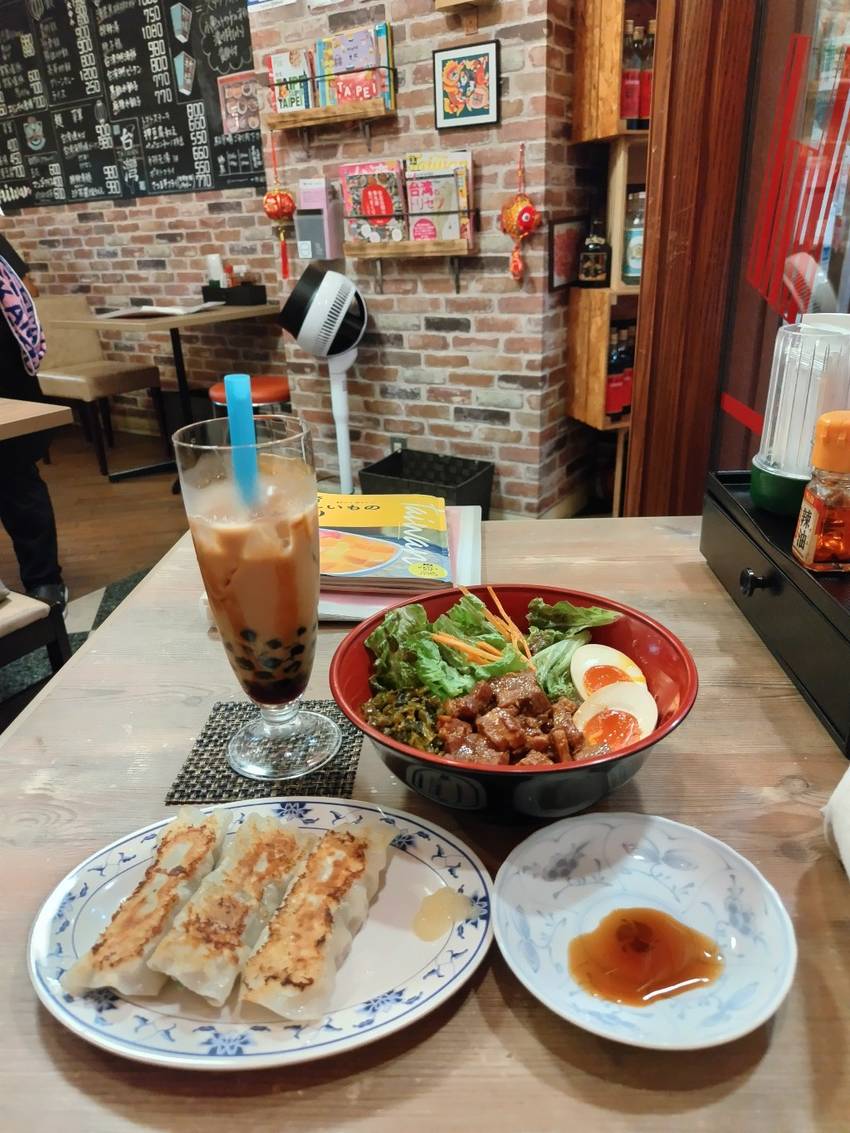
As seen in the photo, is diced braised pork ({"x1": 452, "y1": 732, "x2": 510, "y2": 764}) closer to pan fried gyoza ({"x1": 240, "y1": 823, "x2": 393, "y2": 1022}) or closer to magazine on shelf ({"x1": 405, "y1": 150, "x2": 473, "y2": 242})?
pan fried gyoza ({"x1": 240, "y1": 823, "x2": 393, "y2": 1022})

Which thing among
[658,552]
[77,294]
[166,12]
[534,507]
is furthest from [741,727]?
[77,294]

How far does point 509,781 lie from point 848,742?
1.27ft

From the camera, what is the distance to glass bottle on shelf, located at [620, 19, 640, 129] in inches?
98.0

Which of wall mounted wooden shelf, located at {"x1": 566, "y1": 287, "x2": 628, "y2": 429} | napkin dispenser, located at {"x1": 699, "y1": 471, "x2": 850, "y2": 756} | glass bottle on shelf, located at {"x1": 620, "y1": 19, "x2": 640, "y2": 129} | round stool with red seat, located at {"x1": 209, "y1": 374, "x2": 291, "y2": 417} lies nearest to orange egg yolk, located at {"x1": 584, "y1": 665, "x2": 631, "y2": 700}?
napkin dispenser, located at {"x1": 699, "y1": 471, "x2": 850, "y2": 756}

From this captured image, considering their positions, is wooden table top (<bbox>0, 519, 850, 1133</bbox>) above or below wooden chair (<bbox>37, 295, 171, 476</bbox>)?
above

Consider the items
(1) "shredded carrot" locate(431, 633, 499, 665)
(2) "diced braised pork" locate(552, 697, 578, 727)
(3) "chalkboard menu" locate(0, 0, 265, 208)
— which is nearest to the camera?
(2) "diced braised pork" locate(552, 697, 578, 727)

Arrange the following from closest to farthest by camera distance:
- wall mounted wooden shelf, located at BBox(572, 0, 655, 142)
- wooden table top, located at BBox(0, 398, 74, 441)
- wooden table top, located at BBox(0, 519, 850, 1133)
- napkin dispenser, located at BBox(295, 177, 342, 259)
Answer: wooden table top, located at BBox(0, 519, 850, 1133) < wooden table top, located at BBox(0, 398, 74, 441) < wall mounted wooden shelf, located at BBox(572, 0, 655, 142) < napkin dispenser, located at BBox(295, 177, 342, 259)

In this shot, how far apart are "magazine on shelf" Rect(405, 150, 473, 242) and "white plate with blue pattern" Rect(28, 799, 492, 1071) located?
264cm

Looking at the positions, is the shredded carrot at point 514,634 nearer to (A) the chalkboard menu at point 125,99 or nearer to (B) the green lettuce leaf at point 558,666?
(B) the green lettuce leaf at point 558,666

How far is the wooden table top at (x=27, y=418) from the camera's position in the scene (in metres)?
2.02

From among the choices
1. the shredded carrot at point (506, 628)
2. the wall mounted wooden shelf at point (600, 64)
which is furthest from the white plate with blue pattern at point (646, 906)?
the wall mounted wooden shelf at point (600, 64)

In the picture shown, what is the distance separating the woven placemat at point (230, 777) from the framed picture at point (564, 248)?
2419mm

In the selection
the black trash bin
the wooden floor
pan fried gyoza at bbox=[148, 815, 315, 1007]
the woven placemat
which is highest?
pan fried gyoza at bbox=[148, 815, 315, 1007]

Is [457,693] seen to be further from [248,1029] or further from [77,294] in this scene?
[77,294]
